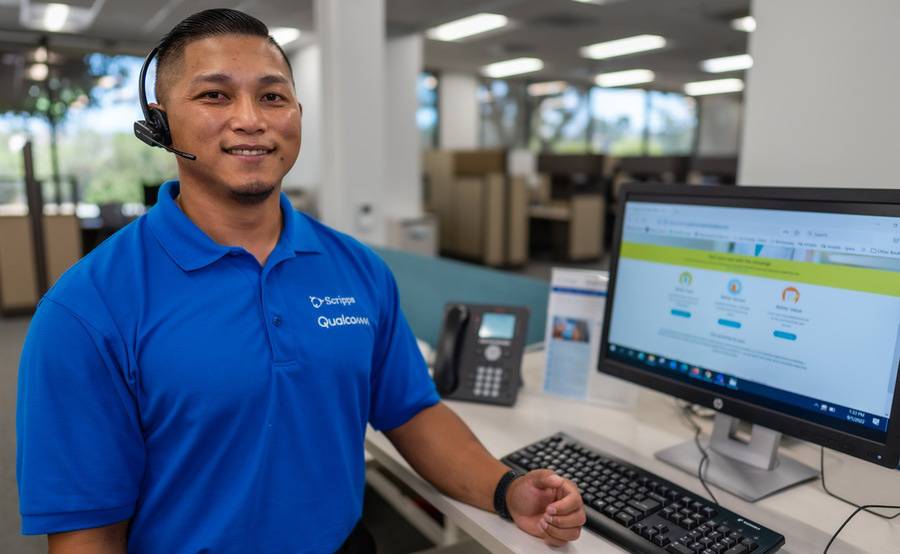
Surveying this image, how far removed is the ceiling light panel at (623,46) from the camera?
7.30 metres

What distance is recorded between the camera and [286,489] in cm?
94

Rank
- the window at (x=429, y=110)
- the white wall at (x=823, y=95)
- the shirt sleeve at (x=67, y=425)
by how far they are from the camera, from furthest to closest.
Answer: the window at (x=429, y=110) → the white wall at (x=823, y=95) → the shirt sleeve at (x=67, y=425)

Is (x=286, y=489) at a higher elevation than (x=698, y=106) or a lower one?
lower

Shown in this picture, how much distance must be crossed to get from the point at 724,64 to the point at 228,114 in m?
9.38

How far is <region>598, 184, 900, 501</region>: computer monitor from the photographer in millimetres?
893

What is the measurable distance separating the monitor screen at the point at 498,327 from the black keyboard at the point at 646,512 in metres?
0.40

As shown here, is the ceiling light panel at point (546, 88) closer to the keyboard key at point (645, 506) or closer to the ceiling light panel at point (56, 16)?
the ceiling light panel at point (56, 16)

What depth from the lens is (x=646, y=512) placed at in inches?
35.5

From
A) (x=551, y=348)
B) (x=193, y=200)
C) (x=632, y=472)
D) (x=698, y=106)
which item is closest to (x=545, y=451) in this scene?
(x=632, y=472)

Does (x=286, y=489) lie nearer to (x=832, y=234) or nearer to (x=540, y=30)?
(x=832, y=234)

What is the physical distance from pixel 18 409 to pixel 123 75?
767cm

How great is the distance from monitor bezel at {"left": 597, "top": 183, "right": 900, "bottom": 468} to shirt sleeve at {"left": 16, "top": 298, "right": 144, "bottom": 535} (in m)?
0.86

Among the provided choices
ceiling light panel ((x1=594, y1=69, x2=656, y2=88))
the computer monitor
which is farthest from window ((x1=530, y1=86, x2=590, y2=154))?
the computer monitor

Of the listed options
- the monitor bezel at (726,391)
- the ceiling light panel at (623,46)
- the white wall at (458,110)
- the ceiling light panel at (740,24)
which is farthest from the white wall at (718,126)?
the monitor bezel at (726,391)
